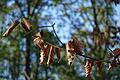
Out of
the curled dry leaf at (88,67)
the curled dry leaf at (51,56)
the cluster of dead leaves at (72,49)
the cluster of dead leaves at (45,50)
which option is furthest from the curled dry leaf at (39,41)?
the curled dry leaf at (88,67)

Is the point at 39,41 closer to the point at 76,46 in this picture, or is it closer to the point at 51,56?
the point at 51,56

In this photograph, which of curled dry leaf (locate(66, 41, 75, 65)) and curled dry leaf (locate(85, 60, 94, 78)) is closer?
curled dry leaf (locate(66, 41, 75, 65))

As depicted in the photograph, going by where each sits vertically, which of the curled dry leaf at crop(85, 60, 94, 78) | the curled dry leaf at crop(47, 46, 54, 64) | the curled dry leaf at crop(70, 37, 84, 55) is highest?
the curled dry leaf at crop(70, 37, 84, 55)

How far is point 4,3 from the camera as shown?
68.4 ft

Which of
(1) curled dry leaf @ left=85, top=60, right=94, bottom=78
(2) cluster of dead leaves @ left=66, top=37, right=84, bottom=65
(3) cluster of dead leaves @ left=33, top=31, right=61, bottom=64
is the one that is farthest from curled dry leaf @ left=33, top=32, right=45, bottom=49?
(1) curled dry leaf @ left=85, top=60, right=94, bottom=78

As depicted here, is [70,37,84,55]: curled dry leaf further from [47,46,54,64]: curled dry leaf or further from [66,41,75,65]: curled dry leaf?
[47,46,54,64]: curled dry leaf

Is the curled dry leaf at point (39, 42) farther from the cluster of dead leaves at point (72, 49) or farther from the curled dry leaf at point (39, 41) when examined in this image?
the cluster of dead leaves at point (72, 49)

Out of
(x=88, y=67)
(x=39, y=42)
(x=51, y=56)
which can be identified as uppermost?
(x=39, y=42)

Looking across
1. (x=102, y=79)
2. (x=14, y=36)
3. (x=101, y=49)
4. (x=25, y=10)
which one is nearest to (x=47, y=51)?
(x=102, y=79)

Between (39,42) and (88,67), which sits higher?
(39,42)

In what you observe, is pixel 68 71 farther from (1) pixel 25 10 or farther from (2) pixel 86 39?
(1) pixel 25 10

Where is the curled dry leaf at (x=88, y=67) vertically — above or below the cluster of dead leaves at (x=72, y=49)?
below

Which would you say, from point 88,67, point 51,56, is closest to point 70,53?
point 51,56

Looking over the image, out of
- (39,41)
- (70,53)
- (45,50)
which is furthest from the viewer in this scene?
(39,41)
